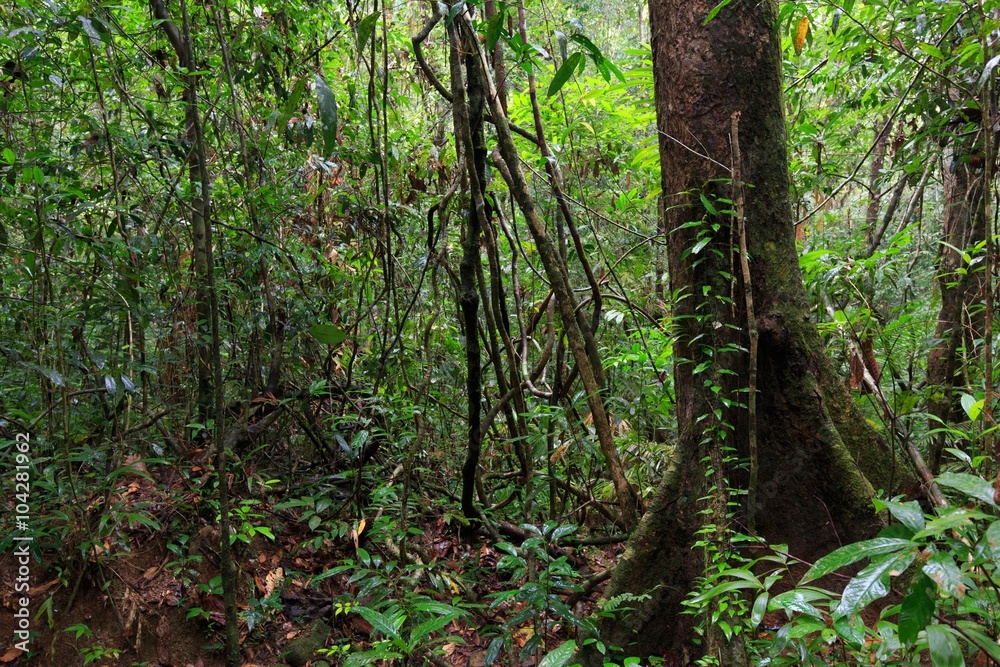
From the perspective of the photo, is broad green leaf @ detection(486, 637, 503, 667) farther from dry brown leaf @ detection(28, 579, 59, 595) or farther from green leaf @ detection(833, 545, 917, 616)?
dry brown leaf @ detection(28, 579, 59, 595)

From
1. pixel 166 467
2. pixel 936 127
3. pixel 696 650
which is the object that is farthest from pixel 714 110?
pixel 166 467

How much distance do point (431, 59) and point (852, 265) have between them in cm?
569

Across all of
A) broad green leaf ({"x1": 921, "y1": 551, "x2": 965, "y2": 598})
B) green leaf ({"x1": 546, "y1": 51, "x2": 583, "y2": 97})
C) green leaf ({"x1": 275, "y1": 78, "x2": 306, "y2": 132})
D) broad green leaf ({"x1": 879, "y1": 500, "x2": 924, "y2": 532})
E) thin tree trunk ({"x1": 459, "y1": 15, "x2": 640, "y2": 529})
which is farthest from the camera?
thin tree trunk ({"x1": 459, "y1": 15, "x2": 640, "y2": 529})

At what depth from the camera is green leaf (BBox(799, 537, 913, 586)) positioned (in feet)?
3.80

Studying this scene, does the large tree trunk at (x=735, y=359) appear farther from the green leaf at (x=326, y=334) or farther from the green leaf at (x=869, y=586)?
the green leaf at (x=326, y=334)

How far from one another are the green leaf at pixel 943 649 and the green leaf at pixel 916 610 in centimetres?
6

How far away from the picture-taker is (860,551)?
3.92 feet

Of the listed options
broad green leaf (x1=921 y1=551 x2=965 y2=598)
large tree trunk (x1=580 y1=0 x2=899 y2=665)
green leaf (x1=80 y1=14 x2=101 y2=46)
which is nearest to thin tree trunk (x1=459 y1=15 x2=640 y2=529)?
large tree trunk (x1=580 y1=0 x2=899 y2=665)

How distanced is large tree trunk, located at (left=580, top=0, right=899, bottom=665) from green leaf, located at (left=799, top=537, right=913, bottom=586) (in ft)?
3.66

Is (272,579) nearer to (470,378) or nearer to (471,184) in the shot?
(470,378)

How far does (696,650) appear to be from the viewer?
8.11 feet

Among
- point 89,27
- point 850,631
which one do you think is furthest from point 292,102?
point 850,631

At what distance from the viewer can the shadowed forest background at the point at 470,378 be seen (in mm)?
2312

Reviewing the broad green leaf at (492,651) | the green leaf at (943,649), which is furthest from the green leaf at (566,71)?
the broad green leaf at (492,651)
